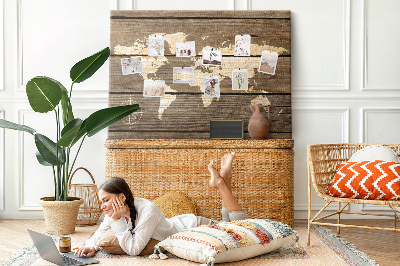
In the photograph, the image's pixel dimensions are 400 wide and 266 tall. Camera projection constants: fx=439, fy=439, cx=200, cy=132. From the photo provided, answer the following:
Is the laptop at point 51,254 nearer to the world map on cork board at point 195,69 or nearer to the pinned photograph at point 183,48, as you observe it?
the world map on cork board at point 195,69

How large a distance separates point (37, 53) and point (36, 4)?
0.41 metres

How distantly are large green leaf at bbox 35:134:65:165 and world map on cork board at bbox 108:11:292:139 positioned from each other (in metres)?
0.58

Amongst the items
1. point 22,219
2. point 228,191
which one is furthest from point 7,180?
point 228,191

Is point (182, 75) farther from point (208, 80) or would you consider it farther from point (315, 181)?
point (315, 181)

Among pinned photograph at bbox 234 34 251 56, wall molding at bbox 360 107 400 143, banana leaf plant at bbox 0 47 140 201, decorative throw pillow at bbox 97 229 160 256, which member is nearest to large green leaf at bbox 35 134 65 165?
banana leaf plant at bbox 0 47 140 201

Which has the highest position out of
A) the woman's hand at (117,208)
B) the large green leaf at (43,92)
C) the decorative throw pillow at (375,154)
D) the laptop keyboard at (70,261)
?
the large green leaf at (43,92)

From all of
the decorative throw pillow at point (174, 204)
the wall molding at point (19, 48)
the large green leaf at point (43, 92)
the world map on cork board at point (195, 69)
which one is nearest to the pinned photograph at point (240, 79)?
the world map on cork board at point (195, 69)

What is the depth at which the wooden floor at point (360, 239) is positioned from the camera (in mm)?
2492

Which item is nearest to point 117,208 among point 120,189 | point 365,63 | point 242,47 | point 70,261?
point 120,189

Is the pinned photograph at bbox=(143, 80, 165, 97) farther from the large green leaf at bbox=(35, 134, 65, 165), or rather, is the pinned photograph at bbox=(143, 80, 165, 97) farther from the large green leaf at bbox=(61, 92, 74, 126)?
the large green leaf at bbox=(35, 134, 65, 165)

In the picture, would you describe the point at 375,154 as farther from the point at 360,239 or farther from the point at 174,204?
the point at 174,204

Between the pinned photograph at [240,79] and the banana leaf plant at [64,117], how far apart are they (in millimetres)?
916

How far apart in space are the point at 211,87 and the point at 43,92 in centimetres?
133

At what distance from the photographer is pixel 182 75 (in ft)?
11.8
